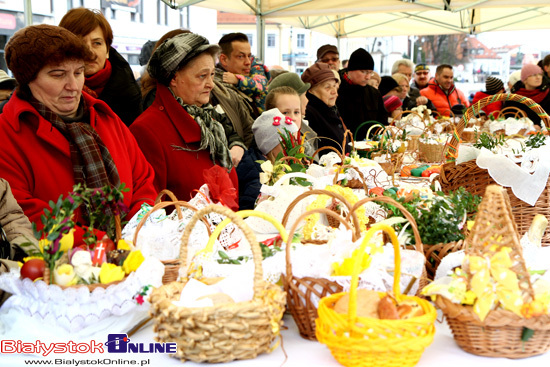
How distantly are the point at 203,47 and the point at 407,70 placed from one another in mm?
6225

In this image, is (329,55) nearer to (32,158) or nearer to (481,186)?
(481,186)

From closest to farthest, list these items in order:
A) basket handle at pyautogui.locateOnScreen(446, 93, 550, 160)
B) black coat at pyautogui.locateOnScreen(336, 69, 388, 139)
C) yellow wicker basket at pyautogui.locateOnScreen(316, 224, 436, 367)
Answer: yellow wicker basket at pyautogui.locateOnScreen(316, 224, 436, 367), basket handle at pyautogui.locateOnScreen(446, 93, 550, 160), black coat at pyautogui.locateOnScreen(336, 69, 388, 139)

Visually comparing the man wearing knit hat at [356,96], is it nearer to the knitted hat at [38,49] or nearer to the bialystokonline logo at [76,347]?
the knitted hat at [38,49]

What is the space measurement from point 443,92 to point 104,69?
5.69 metres

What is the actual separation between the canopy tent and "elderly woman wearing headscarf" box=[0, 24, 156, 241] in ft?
12.9

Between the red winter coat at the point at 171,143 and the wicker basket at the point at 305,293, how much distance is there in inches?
56.2

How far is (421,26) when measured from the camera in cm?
905

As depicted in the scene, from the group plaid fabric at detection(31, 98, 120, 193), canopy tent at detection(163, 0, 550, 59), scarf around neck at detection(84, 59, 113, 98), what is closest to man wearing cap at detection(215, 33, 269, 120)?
scarf around neck at detection(84, 59, 113, 98)

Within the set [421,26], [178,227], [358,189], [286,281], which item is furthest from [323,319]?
[421,26]

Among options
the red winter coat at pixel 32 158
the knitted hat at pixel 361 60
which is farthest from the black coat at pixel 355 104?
the red winter coat at pixel 32 158

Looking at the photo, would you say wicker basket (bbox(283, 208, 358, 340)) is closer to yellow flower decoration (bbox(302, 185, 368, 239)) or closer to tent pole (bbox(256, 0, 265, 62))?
yellow flower decoration (bbox(302, 185, 368, 239))

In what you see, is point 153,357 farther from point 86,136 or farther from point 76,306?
point 86,136

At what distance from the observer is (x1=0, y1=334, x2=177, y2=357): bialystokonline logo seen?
1407 mm

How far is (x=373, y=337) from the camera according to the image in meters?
1.23
